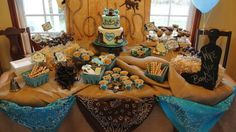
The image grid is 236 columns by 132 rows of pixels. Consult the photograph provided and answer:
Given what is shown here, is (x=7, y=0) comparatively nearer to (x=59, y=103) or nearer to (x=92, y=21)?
(x=92, y=21)

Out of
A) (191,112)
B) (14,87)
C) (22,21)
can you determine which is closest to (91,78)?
(14,87)

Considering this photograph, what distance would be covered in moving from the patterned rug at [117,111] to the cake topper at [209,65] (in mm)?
293

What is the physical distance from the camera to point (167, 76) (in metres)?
1.38

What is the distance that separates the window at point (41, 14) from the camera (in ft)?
7.26

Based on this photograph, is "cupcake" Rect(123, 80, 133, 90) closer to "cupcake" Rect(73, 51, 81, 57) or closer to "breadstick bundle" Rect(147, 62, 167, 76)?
"breadstick bundle" Rect(147, 62, 167, 76)

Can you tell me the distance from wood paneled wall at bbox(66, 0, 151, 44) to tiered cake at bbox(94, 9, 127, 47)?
15.3 inches

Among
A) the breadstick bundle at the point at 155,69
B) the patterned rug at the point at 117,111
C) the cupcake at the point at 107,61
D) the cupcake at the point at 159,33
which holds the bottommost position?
the patterned rug at the point at 117,111

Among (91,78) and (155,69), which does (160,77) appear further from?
(91,78)

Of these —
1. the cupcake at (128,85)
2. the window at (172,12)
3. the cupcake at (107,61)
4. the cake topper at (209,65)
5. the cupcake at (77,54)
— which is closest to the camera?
the cake topper at (209,65)

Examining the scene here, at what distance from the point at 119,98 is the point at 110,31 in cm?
59

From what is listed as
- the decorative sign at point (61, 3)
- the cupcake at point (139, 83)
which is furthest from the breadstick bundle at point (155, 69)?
the decorative sign at point (61, 3)

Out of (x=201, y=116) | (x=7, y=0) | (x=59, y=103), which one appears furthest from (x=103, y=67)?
(x=7, y=0)

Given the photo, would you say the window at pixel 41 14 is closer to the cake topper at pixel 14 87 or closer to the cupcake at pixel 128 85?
the cake topper at pixel 14 87

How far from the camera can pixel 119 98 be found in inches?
49.0
